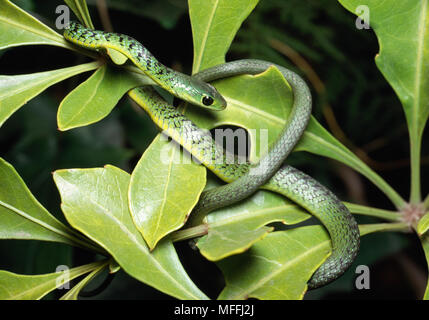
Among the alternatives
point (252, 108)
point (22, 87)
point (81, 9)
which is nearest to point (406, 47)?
point (252, 108)

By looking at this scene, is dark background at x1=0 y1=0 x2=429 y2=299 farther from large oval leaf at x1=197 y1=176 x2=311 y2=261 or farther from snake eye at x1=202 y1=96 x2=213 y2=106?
snake eye at x1=202 y1=96 x2=213 y2=106

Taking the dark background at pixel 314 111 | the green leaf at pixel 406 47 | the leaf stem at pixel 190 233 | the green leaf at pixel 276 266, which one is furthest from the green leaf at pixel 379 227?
the dark background at pixel 314 111

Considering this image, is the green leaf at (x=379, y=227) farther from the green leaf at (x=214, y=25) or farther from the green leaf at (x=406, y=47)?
the green leaf at (x=214, y=25)

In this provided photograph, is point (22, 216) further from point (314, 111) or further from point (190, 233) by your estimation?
point (314, 111)

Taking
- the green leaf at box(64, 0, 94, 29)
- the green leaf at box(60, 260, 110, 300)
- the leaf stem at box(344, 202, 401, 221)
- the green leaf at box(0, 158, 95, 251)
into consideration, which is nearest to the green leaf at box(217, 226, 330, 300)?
the leaf stem at box(344, 202, 401, 221)

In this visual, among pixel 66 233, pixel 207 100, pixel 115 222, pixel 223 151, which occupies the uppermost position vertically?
pixel 207 100
